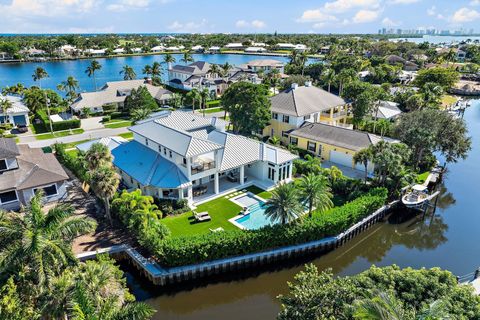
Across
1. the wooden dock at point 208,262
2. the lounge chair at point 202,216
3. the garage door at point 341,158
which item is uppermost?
the garage door at point 341,158

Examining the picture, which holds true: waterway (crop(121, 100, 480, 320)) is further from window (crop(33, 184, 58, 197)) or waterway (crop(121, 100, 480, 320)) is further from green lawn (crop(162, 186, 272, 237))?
window (crop(33, 184, 58, 197))

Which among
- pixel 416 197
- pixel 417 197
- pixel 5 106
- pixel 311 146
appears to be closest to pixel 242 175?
pixel 311 146

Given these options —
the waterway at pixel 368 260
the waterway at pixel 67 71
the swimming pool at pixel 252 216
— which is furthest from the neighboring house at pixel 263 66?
the swimming pool at pixel 252 216

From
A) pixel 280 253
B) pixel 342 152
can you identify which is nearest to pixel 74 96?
pixel 342 152

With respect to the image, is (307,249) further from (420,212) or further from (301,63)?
(301,63)

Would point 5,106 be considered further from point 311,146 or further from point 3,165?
point 311,146

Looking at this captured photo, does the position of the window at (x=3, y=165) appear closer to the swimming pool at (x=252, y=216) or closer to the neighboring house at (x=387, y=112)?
the swimming pool at (x=252, y=216)
